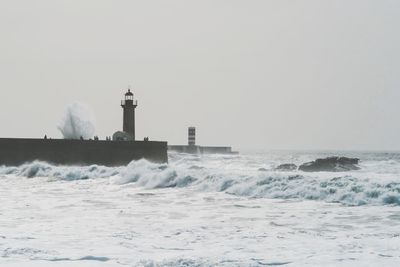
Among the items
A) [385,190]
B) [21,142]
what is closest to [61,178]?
[21,142]

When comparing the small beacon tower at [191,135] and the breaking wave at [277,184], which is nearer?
the breaking wave at [277,184]

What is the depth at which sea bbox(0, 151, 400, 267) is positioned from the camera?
7305 millimetres

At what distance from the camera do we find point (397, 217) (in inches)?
447

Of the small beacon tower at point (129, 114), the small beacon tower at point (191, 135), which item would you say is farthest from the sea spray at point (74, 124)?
the small beacon tower at point (191, 135)

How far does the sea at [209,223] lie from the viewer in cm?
730

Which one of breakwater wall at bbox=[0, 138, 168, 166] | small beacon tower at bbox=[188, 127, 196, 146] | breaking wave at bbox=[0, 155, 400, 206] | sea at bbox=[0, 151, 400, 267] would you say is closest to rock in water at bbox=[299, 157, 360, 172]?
breakwater wall at bbox=[0, 138, 168, 166]

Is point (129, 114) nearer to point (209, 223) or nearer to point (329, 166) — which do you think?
point (329, 166)

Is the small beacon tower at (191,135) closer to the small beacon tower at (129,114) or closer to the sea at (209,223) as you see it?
the small beacon tower at (129,114)

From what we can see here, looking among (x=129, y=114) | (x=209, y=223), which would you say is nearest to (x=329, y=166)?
(x=129, y=114)

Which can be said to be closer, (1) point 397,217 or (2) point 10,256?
(2) point 10,256

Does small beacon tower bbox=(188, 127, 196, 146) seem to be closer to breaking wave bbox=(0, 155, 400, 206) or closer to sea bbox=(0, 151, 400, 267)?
breaking wave bbox=(0, 155, 400, 206)

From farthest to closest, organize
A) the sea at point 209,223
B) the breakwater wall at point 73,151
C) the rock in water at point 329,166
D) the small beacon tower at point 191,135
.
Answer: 1. the small beacon tower at point 191,135
2. the rock in water at point 329,166
3. the breakwater wall at point 73,151
4. the sea at point 209,223

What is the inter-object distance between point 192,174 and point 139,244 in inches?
487

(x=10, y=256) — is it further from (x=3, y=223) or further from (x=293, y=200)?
(x=293, y=200)
